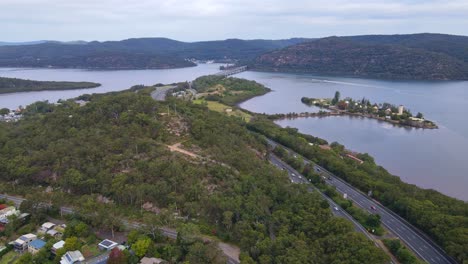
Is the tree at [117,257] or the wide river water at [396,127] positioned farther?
the wide river water at [396,127]

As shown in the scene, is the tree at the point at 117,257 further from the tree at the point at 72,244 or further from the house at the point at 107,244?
the tree at the point at 72,244

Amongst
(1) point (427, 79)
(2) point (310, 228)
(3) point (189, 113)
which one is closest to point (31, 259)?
(2) point (310, 228)

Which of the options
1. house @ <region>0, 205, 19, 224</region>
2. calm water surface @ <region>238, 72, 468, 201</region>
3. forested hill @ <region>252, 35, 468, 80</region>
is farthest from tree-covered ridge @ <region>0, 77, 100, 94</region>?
forested hill @ <region>252, 35, 468, 80</region>

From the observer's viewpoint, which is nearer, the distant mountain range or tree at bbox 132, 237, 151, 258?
tree at bbox 132, 237, 151, 258

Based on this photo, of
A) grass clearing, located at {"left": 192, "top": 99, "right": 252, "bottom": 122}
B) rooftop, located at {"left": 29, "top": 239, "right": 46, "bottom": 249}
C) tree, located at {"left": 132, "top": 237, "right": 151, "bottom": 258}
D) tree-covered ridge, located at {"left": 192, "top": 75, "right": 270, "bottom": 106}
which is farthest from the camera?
→ tree-covered ridge, located at {"left": 192, "top": 75, "right": 270, "bottom": 106}

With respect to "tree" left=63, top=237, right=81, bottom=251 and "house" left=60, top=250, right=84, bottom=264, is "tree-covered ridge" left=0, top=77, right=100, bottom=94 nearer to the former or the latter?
"tree" left=63, top=237, right=81, bottom=251

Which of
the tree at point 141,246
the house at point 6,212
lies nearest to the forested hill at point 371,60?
the tree at point 141,246
